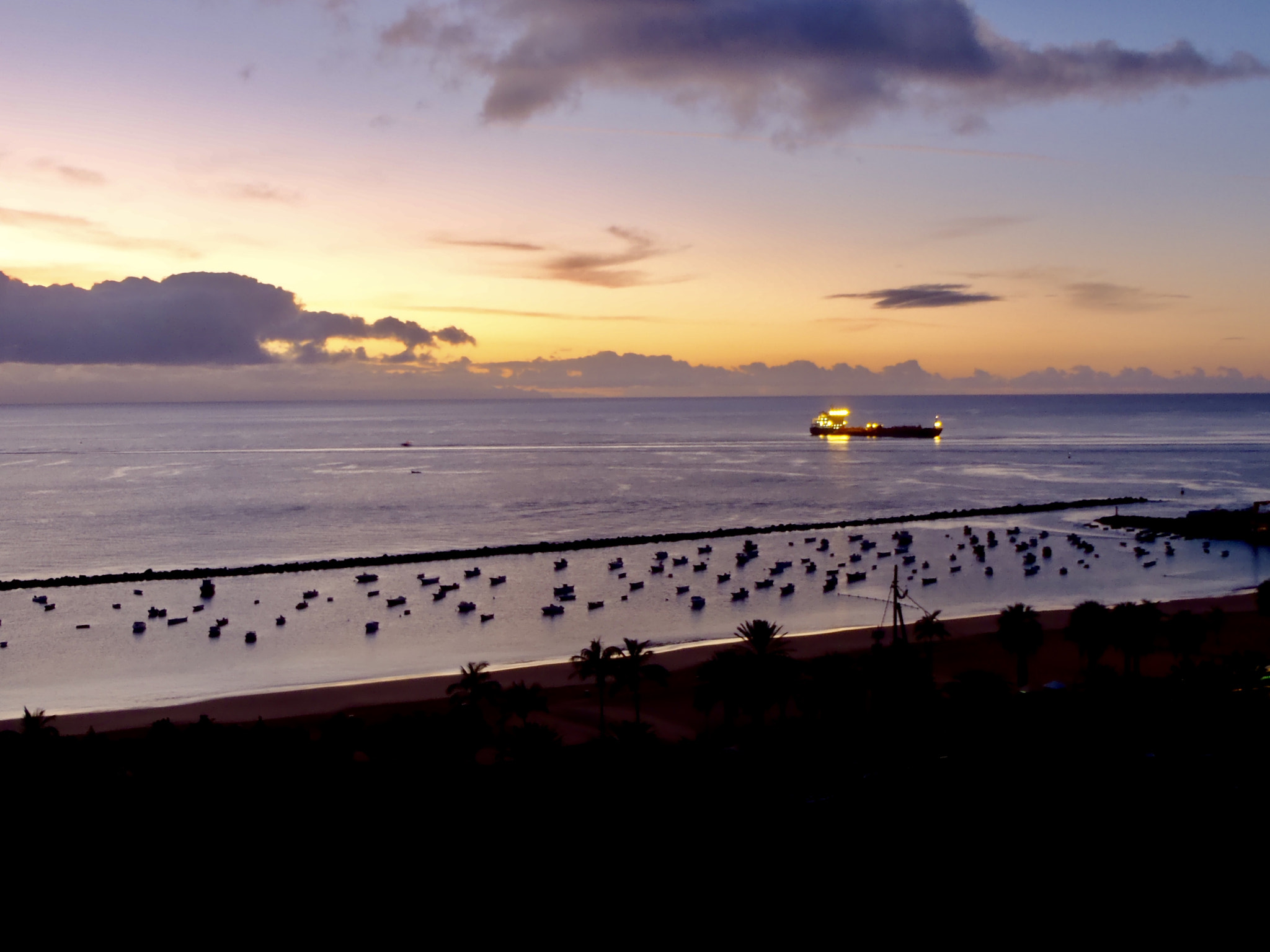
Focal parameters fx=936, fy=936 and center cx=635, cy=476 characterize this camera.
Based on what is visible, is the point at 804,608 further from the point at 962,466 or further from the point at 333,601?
the point at 962,466

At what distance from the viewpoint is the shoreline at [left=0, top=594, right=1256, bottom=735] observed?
32719 mm

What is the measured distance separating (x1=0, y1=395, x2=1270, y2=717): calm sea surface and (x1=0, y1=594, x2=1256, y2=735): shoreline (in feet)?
7.85

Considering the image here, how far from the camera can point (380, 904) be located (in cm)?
1738

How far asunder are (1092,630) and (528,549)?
153 feet

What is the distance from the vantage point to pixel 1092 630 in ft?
106

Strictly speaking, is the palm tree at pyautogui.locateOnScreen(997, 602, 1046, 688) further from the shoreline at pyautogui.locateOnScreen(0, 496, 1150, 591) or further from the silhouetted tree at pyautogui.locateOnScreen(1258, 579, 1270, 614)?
the shoreline at pyautogui.locateOnScreen(0, 496, 1150, 591)

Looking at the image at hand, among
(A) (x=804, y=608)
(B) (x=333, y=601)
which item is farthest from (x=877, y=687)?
(B) (x=333, y=601)

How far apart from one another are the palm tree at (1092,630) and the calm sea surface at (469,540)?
15392 millimetres

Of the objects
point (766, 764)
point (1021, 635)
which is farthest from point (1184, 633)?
point (766, 764)

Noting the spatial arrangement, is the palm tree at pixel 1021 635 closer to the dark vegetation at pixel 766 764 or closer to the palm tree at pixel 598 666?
the dark vegetation at pixel 766 764

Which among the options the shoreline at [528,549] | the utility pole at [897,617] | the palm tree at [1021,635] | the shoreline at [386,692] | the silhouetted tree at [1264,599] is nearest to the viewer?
the utility pole at [897,617]

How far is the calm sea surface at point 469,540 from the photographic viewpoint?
44.0m

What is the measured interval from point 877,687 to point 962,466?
123 m

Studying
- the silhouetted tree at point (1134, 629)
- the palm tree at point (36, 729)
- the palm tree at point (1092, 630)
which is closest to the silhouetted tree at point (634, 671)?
the palm tree at point (36, 729)
